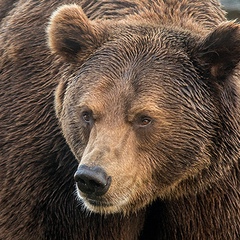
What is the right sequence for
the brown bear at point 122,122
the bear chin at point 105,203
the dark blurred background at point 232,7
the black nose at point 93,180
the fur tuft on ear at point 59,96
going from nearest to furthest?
1. the black nose at point 93,180
2. the bear chin at point 105,203
3. the brown bear at point 122,122
4. the fur tuft on ear at point 59,96
5. the dark blurred background at point 232,7

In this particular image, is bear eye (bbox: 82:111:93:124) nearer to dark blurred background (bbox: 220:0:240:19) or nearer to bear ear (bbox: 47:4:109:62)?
bear ear (bbox: 47:4:109:62)

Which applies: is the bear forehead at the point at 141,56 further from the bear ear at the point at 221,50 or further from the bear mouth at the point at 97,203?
the bear mouth at the point at 97,203

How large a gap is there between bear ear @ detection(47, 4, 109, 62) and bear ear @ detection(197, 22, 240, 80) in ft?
2.99

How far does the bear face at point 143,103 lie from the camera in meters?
6.98

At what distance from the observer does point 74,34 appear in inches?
296

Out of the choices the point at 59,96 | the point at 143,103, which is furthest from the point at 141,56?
the point at 59,96

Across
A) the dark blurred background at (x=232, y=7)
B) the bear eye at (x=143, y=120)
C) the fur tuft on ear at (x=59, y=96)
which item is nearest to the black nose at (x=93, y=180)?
the bear eye at (x=143, y=120)

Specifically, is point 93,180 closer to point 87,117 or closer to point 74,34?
point 87,117

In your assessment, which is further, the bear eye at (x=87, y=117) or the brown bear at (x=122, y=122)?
the bear eye at (x=87, y=117)

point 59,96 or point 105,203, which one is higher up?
point 59,96

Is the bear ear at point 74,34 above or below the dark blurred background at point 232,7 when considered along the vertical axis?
above

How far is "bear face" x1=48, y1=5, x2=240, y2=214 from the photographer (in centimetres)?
698

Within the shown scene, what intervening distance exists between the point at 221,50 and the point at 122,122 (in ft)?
3.31

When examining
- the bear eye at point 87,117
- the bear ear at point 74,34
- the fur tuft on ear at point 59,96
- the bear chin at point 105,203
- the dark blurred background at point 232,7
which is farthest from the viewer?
the dark blurred background at point 232,7
